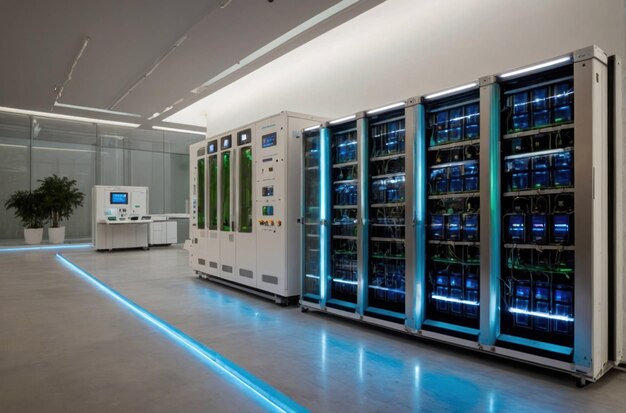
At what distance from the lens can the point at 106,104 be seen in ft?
36.8

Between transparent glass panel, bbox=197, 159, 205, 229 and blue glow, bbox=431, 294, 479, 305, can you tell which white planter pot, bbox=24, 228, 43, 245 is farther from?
blue glow, bbox=431, 294, 479, 305

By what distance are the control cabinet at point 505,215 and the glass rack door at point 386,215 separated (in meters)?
0.02

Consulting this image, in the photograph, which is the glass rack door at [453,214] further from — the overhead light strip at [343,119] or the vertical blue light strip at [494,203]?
the overhead light strip at [343,119]

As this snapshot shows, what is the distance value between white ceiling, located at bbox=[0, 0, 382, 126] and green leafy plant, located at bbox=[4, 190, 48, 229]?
4.23 m

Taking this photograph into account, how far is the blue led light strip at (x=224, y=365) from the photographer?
2656 mm

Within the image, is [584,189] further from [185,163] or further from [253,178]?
[185,163]

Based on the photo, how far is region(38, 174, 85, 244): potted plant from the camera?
13305 millimetres

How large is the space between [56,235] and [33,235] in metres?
0.67

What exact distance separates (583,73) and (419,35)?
2481 millimetres

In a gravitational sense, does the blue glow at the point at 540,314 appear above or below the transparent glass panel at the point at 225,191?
below

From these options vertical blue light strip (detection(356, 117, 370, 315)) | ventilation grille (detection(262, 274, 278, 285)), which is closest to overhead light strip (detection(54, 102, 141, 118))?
ventilation grille (detection(262, 274, 278, 285))

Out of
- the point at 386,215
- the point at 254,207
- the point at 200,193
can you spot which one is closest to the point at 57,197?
the point at 200,193

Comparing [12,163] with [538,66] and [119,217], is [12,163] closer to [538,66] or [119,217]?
[119,217]

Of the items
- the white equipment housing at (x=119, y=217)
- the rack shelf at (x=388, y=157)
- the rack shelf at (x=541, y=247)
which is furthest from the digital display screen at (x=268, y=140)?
the white equipment housing at (x=119, y=217)
